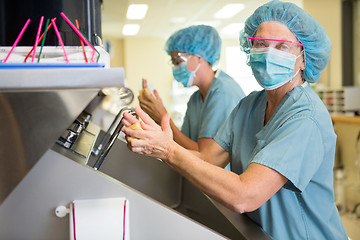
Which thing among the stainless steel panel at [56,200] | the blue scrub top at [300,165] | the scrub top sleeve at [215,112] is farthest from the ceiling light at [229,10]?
the stainless steel panel at [56,200]

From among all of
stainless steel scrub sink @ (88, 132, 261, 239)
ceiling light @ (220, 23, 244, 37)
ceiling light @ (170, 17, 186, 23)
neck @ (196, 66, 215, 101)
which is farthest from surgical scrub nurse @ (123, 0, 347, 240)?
ceiling light @ (220, 23, 244, 37)

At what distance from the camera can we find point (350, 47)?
433 centimetres

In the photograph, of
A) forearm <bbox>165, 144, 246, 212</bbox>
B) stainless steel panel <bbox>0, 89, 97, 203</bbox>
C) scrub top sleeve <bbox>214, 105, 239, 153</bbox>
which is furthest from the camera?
scrub top sleeve <bbox>214, 105, 239, 153</bbox>

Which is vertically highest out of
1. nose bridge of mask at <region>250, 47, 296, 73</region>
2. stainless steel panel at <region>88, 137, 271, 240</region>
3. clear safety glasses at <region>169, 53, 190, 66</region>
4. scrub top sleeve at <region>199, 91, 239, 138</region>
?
nose bridge of mask at <region>250, 47, 296, 73</region>

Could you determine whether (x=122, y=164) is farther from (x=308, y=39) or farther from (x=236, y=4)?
(x=236, y=4)

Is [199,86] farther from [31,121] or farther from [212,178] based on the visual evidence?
[31,121]

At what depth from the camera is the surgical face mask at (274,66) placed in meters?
1.15

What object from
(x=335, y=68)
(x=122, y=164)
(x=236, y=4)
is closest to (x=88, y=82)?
(x=122, y=164)

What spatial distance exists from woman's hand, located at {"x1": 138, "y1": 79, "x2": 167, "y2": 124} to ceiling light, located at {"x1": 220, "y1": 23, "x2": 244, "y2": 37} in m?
6.09

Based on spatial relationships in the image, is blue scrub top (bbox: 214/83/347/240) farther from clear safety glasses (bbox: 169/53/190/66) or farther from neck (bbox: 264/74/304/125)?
clear safety glasses (bbox: 169/53/190/66)

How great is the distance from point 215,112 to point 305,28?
671 mm

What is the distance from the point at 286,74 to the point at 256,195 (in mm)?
396

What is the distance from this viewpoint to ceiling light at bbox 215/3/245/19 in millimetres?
5934

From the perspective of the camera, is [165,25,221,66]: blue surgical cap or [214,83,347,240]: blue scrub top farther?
[165,25,221,66]: blue surgical cap
